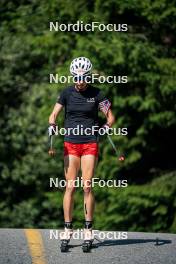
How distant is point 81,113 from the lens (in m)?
9.29

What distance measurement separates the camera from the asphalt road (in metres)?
8.55

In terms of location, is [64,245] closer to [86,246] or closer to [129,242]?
[86,246]

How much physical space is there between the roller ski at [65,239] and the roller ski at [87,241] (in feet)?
0.54

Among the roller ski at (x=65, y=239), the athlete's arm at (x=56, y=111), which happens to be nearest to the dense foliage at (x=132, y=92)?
the athlete's arm at (x=56, y=111)

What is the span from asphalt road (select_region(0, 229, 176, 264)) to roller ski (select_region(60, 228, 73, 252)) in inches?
2.0

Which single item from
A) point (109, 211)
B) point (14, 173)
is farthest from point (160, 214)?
point (14, 173)

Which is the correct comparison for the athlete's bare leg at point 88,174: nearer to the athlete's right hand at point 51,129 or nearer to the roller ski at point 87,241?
the roller ski at point 87,241

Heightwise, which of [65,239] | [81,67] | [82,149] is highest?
[81,67]

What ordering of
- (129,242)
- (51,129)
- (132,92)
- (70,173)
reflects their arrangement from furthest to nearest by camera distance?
1. (132,92)
2. (129,242)
3. (51,129)
4. (70,173)

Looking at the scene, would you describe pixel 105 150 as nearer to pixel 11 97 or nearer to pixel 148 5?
pixel 148 5

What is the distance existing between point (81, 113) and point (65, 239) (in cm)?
126

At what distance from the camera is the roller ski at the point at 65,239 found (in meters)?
9.05

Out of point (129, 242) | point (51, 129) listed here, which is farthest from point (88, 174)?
point (129, 242)

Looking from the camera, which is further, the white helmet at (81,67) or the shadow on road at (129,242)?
the shadow on road at (129,242)
